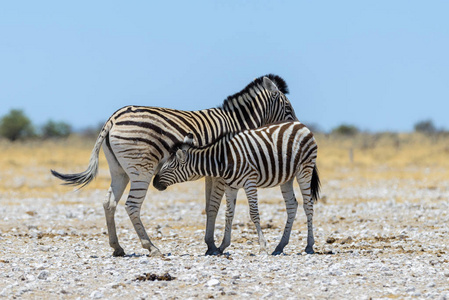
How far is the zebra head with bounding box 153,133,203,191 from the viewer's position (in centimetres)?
1058

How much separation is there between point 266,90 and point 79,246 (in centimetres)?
438

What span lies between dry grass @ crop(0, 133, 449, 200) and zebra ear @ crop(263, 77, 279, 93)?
11635 millimetres

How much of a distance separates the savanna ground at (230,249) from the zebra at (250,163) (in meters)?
0.86

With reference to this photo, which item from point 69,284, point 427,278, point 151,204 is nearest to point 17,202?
point 151,204

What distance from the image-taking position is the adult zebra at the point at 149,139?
1045 centimetres

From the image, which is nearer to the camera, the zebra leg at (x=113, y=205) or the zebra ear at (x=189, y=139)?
A: the zebra ear at (x=189, y=139)

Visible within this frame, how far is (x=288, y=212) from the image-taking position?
1142cm

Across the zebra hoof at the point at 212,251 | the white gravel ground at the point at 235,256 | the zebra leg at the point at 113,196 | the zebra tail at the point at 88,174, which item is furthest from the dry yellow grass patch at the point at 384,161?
the zebra leg at the point at 113,196

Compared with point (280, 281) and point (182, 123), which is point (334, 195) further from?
point (280, 281)

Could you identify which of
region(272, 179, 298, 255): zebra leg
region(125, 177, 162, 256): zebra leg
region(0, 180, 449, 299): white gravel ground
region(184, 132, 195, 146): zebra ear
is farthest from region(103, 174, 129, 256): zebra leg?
region(272, 179, 298, 255): zebra leg

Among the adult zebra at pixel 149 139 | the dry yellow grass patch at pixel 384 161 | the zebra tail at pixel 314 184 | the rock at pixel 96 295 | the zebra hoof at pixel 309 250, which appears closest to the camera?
the rock at pixel 96 295

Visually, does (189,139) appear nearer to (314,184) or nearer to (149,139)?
(149,139)

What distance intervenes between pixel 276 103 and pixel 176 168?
105 inches

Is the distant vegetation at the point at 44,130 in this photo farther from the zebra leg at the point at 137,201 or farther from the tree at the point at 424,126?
the zebra leg at the point at 137,201
